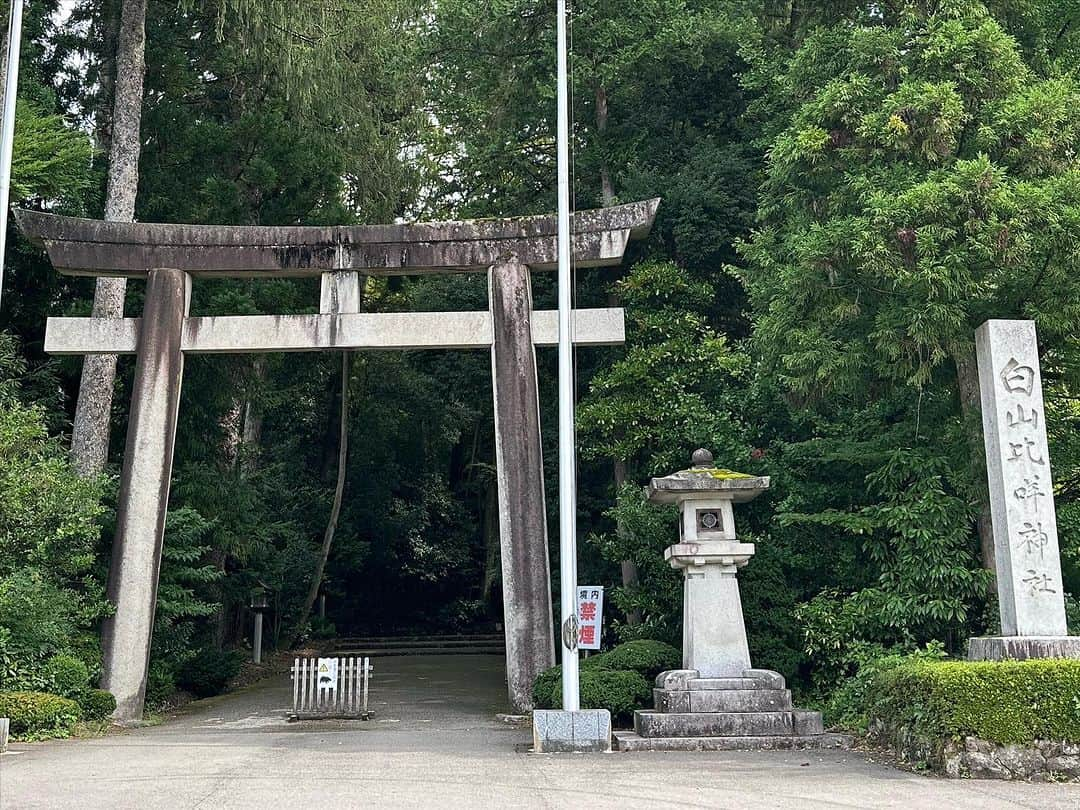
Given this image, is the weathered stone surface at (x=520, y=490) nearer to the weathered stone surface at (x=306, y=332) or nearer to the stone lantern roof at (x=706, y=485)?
the weathered stone surface at (x=306, y=332)

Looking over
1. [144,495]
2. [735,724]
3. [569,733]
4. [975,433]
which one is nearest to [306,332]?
[144,495]

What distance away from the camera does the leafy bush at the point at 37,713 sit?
10.5 m

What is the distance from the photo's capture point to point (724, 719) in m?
10.3

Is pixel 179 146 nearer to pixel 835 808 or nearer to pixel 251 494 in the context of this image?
pixel 251 494

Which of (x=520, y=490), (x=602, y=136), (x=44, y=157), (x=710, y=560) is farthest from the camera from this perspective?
(x=602, y=136)

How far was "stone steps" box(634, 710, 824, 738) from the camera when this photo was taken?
33.7 feet

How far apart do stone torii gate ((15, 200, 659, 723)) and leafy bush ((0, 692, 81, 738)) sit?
5.73 ft

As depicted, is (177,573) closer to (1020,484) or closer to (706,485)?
(706,485)

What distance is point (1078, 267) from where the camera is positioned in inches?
425

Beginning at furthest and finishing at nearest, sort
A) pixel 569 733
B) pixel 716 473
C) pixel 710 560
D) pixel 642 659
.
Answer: pixel 642 659 < pixel 716 473 < pixel 710 560 < pixel 569 733

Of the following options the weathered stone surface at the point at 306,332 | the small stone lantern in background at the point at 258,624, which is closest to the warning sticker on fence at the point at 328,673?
the weathered stone surface at the point at 306,332

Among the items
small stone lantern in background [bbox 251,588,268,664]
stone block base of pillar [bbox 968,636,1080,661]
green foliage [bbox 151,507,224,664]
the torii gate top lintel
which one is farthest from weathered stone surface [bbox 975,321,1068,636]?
small stone lantern in background [bbox 251,588,268,664]

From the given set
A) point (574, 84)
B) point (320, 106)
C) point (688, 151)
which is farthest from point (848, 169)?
point (320, 106)

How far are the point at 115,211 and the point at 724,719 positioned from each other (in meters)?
11.1
